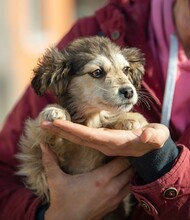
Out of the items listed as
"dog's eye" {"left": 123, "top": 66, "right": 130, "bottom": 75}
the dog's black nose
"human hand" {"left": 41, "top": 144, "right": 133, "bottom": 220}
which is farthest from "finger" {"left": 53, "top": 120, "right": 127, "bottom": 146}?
"dog's eye" {"left": 123, "top": 66, "right": 130, "bottom": 75}

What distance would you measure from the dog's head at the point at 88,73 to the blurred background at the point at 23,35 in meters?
6.16

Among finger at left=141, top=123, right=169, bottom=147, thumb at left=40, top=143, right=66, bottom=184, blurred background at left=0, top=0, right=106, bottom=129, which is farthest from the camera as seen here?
blurred background at left=0, top=0, right=106, bottom=129

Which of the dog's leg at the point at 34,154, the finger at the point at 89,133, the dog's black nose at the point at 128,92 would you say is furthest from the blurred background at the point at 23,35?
the finger at the point at 89,133

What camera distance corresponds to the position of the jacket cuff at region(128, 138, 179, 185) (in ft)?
9.12

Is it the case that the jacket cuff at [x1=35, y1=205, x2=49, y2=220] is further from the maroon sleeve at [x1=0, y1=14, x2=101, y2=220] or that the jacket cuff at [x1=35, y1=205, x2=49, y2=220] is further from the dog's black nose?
the dog's black nose

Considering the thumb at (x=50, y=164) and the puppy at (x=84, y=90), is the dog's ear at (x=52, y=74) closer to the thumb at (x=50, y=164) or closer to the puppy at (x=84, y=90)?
the puppy at (x=84, y=90)

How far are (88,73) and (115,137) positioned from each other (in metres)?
0.42

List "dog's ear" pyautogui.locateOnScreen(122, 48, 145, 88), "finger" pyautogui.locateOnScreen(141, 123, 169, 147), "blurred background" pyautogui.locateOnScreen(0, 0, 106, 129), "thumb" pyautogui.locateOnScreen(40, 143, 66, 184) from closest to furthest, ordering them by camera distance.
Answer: "finger" pyautogui.locateOnScreen(141, 123, 169, 147) < "thumb" pyautogui.locateOnScreen(40, 143, 66, 184) < "dog's ear" pyautogui.locateOnScreen(122, 48, 145, 88) < "blurred background" pyautogui.locateOnScreen(0, 0, 106, 129)

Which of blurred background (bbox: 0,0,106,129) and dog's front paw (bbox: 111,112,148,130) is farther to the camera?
blurred background (bbox: 0,0,106,129)

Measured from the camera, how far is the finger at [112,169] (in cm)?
300

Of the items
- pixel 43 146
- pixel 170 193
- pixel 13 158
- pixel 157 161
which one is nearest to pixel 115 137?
pixel 157 161

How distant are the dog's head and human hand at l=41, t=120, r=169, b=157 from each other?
23 cm

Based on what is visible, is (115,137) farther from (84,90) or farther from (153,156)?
(84,90)

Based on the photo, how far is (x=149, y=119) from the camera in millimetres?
3180
